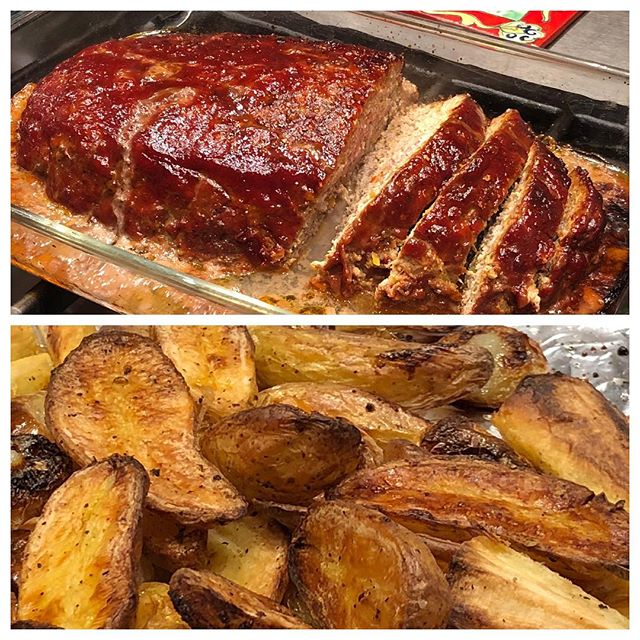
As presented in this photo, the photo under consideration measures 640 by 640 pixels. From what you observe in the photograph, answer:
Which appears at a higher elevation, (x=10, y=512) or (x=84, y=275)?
(x=84, y=275)

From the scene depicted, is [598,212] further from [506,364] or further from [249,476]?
[249,476]

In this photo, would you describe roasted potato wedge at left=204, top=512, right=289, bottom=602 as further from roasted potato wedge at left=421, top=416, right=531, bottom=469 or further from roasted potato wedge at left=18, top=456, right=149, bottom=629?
roasted potato wedge at left=421, top=416, right=531, bottom=469

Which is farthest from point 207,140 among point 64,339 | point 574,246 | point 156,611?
point 156,611

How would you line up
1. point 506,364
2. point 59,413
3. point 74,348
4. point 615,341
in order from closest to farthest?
1. point 59,413
2. point 74,348
3. point 506,364
4. point 615,341

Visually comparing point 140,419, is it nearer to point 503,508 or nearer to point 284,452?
point 284,452

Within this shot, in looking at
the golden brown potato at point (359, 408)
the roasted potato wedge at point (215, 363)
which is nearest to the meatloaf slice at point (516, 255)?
the golden brown potato at point (359, 408)

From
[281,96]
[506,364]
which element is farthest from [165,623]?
[281,96]
